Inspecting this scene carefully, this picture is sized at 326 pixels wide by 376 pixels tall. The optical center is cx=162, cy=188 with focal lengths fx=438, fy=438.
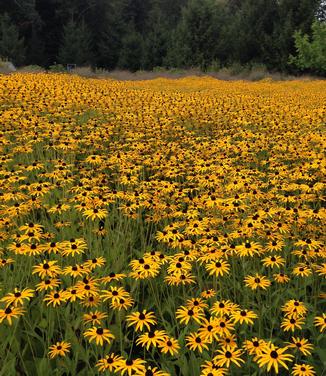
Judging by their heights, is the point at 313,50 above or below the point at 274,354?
above

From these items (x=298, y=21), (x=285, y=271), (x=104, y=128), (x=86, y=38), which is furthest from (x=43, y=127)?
(x=86, y=38)

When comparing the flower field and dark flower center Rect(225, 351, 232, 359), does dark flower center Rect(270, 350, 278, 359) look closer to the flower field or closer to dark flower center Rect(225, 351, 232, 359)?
the flower field

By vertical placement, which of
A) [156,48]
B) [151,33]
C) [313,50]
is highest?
[151,33]

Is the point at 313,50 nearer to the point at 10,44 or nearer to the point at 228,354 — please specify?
the point at 10,44

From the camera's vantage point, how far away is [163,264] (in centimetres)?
453

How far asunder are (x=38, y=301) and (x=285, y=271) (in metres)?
2.58

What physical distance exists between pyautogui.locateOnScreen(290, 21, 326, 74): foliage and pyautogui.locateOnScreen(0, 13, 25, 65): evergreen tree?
1243 inches

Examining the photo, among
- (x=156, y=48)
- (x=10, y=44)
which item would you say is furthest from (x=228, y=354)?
(x=10, y=44)

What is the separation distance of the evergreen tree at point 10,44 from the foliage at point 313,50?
1243 inches

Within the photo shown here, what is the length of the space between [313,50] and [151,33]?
21951 millimetres

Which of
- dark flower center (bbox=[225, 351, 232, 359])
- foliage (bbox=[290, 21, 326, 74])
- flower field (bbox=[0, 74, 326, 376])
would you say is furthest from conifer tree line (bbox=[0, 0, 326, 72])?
dark flower center (bbox=[225, 351, 232, 359])

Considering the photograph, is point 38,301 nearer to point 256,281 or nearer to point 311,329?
point 256,281

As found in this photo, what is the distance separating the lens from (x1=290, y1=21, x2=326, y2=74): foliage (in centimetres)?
3825

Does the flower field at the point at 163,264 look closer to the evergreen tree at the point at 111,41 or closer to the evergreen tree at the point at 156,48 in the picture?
the evergreen tree at the point at 156,48
